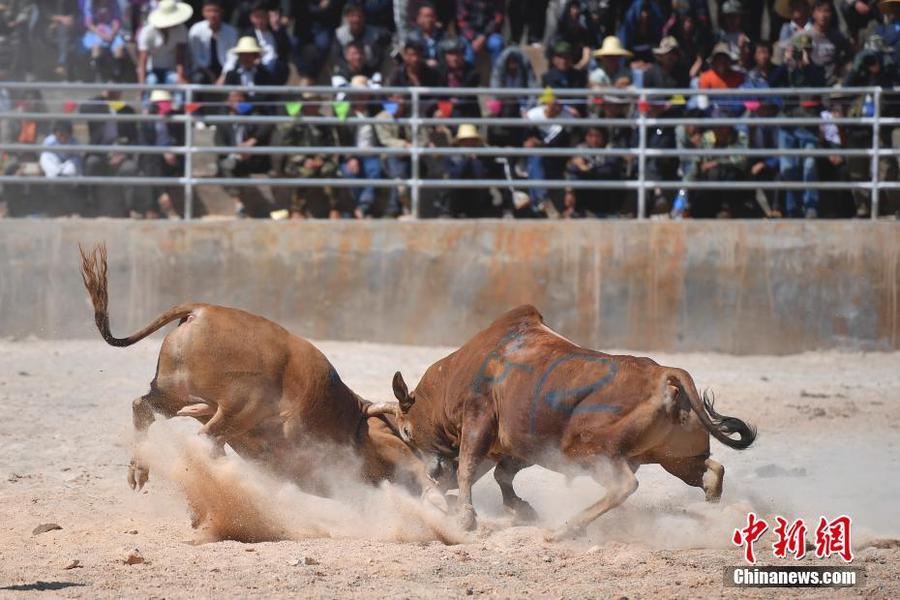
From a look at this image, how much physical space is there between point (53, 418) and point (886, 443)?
226 inches

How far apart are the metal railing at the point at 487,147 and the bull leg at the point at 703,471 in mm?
5210

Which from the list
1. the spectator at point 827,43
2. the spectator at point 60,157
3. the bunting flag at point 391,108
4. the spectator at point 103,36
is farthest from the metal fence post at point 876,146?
the spectator at point 60,157

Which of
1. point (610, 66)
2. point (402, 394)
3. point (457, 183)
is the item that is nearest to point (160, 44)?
point (457, 183)

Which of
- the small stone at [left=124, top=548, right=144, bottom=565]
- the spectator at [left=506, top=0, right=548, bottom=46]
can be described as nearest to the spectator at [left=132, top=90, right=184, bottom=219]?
the spectator at [left=506, top=0, right=548, bottom=46]

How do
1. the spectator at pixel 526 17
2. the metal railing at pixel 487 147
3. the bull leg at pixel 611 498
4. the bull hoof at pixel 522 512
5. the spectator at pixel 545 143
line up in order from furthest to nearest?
1. the spectator at pixel 526 17
2. the spectator at pixel 545 143
3. the metal railing at pixel 487 147
4. the bull hoof at pixel 522 512
5. the bull leg at pixel 611 498

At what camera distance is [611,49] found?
42.9 feet

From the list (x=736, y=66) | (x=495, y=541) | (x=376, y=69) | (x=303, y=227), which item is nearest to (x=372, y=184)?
(x=303, y=227)

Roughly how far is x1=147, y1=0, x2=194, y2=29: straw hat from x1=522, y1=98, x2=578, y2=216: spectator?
11.5ft

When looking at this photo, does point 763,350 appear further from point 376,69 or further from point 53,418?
point 53,418

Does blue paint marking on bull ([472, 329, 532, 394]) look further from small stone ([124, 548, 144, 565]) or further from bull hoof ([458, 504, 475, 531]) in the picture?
small stone ([124, 548, 144, 565])

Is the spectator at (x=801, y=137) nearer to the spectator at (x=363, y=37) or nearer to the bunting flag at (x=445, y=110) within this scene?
the bunting flag at (x=445, y=110)

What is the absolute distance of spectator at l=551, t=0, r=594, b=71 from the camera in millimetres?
13508

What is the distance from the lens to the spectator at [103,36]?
44.1 ft

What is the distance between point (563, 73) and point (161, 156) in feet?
12.5
